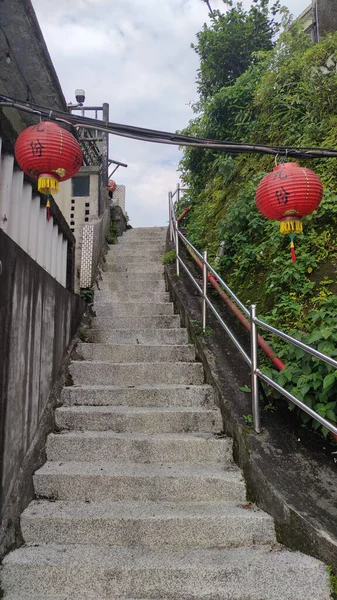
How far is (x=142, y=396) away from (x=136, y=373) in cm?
33

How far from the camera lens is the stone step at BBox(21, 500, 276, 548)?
195 centimetres

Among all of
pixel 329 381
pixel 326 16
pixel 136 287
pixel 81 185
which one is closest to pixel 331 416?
pixel 329 381

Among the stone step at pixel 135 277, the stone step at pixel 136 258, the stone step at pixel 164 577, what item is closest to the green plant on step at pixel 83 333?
the stone step at pixel 135 277

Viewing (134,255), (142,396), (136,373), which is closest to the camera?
(142,396)

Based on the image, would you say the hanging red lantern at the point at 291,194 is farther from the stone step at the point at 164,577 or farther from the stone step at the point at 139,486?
the stone step at the point at 164,577

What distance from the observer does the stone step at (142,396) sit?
9.87ft

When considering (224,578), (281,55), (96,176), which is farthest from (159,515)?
(281,55)

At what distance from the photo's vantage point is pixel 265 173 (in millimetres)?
5289

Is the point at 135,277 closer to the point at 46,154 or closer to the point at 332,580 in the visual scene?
the point at 46,154

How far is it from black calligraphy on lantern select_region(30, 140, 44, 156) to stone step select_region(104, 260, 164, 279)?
364 centimetres

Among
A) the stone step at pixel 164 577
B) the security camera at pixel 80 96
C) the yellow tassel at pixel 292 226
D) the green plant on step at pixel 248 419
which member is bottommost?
the stone step at pixel 164 577

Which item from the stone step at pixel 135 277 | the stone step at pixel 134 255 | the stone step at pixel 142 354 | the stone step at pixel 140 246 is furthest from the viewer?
the stone step at pixel 140 246

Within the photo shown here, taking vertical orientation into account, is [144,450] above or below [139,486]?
above

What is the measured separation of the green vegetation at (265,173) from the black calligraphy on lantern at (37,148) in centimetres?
224
